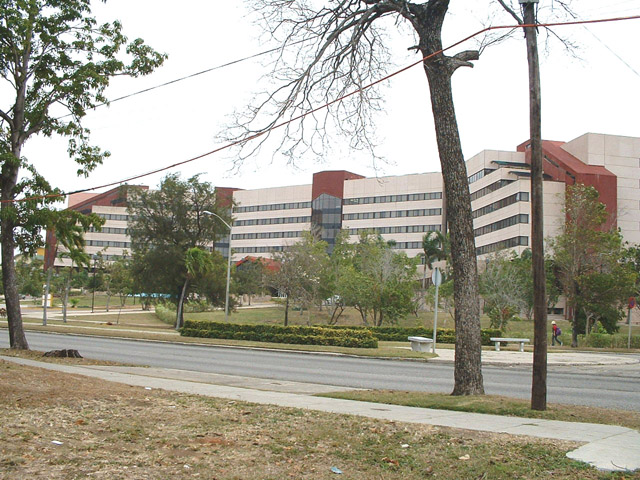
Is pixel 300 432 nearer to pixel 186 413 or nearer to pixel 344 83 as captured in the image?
pixel 186 413

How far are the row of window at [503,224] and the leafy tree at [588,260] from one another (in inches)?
1187

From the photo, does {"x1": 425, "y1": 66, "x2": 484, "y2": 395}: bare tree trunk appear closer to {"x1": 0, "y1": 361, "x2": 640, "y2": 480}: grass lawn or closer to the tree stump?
{"x1": 0, "y1": 361, "x2": 640, "y2": 480}: grass lawn

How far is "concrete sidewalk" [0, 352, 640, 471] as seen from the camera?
6.52 metres

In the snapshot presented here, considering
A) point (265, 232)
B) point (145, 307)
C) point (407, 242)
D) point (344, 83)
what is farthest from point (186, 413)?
point (265, 232)

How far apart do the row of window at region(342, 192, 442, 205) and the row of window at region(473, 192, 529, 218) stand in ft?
35.9

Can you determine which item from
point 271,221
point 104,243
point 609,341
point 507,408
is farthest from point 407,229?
point 507,408

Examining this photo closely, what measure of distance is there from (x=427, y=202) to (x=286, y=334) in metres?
67.0

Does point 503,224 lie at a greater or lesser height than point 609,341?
greater

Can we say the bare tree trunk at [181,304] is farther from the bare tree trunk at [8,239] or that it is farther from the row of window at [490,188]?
the row of window at [490,188]

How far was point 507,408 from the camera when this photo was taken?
31.5ft

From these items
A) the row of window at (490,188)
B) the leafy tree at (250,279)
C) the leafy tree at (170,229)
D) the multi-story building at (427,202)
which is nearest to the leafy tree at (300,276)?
the leafy tree at (170,229)

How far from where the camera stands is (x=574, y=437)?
24.0 ft

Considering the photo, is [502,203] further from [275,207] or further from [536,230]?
[536,230]

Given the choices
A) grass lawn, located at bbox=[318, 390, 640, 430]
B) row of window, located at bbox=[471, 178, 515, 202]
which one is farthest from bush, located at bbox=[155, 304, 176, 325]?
grass lawn, located at bbox=[318, 390, 640, 430]
